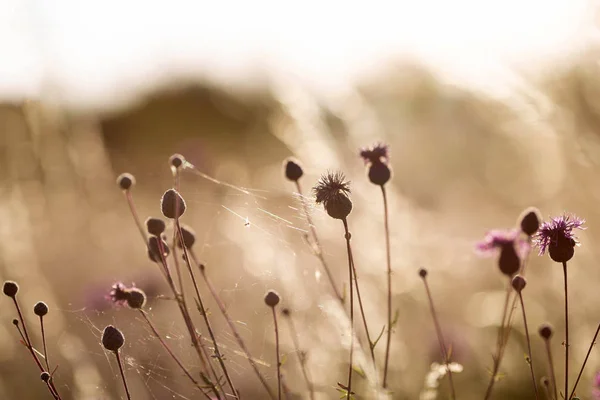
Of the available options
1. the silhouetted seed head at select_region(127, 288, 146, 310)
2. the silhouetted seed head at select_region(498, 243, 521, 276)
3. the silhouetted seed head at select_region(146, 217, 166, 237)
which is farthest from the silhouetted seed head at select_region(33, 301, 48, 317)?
the silhouetted seed head at select_region(498, 243, 521, 276)

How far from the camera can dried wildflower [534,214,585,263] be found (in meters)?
1.53

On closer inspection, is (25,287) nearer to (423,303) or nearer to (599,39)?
(423,303)

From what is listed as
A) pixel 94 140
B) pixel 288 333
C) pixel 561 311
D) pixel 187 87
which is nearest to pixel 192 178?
pixel 94 140

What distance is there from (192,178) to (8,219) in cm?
331

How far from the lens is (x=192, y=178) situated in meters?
6.09

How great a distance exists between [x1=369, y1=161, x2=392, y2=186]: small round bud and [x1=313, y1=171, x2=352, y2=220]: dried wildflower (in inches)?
10.5

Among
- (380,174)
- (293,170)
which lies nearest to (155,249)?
(293,170)

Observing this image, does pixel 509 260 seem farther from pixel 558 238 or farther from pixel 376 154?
pixel 376 154

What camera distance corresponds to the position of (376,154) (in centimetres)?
197

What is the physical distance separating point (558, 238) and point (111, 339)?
113 centimetres

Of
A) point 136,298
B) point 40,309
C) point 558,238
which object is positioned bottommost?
point 40,309

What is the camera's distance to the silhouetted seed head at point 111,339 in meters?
1.44

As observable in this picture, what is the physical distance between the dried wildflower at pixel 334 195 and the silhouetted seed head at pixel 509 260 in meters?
0.58

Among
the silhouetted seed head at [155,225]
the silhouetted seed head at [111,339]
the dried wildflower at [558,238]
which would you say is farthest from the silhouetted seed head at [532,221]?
the silhouetted seed head at [111,339]
